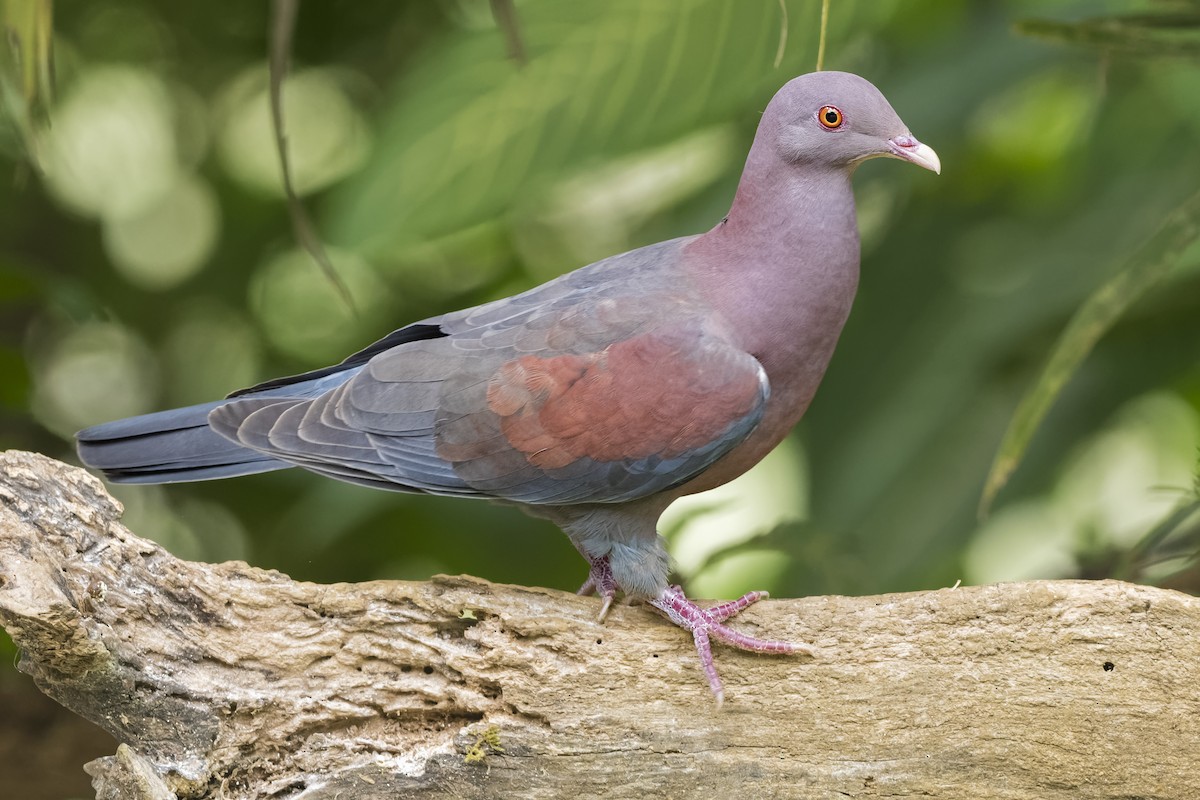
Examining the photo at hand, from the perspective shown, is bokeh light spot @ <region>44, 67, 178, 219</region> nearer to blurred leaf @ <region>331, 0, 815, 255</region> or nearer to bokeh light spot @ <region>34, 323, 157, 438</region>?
bokeh light spot @ <region>34, 323, 157, 438</region>

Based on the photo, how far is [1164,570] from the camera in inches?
111

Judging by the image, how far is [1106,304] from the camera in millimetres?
2354

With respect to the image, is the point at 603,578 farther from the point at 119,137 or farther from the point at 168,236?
the point at 119,137

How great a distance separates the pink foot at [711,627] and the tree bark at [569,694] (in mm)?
40

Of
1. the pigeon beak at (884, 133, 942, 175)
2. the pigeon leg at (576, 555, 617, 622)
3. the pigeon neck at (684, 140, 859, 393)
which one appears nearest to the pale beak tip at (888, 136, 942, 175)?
the pigeon beak at (884, 133, 942, 175)

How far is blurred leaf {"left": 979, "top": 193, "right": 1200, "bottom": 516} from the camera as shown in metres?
2.34

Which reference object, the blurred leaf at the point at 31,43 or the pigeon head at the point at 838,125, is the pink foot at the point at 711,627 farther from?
the blurred leaf at the point at 31,43

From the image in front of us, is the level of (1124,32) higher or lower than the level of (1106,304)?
higher

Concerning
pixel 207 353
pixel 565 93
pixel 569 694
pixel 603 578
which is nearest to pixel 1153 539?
pixel 603 578

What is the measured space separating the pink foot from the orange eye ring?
885 mm

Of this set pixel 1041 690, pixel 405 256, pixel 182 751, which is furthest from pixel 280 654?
pixel 405 256

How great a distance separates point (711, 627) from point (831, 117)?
3.14 ft

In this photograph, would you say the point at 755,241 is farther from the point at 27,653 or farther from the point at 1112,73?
the point at 1112,73

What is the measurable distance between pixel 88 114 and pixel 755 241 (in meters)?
2.74
